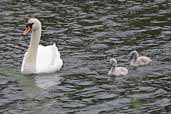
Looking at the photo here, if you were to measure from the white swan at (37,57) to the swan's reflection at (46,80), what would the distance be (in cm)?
26

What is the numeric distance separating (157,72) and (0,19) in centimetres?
690

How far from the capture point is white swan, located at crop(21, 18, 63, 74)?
14.9 metres

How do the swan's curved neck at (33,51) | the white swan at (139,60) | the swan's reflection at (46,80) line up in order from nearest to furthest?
1. the swan's reflection at (46,80)
2. the white swan at (139,60)
3. the swan's curved neck at (33,51)

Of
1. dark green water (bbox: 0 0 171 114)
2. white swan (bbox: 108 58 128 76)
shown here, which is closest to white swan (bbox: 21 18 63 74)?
dark green water (bbox: 0 0 171 114)

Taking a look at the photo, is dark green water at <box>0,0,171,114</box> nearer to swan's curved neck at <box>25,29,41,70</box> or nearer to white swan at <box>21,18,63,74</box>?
white swan at <box>21,18,63,74</box>

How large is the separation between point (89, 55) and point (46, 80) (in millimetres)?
1806

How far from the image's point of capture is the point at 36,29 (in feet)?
50.4

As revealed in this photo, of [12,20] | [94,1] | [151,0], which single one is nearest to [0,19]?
[12,20]

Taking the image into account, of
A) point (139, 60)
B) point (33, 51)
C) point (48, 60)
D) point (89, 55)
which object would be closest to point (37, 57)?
point (33, 51)

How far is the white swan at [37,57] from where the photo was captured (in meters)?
14.9

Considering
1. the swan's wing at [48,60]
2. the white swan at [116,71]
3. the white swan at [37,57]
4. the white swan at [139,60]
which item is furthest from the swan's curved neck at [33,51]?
the white swan at [139,60]

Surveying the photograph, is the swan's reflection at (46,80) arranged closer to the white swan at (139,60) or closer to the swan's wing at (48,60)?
the swan's wing at (48,60)

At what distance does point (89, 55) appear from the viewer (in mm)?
15555

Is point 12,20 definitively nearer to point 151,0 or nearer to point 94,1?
point 94,1
